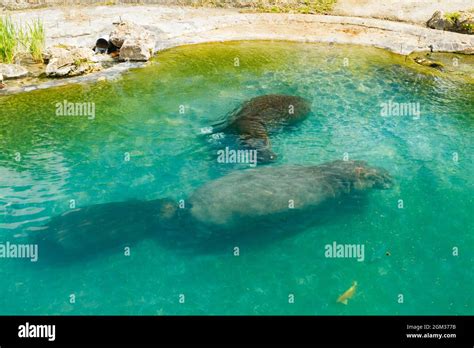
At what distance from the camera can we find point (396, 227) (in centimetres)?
828

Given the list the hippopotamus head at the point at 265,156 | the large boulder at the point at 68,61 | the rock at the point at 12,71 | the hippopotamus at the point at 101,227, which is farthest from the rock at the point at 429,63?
the rock at the point at 12,71

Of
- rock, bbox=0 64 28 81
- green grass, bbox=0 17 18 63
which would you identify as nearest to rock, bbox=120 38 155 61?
rock, bbox=0 64 28 81

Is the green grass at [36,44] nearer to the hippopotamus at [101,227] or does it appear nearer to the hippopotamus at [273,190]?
the hippopotamus at [101,227]

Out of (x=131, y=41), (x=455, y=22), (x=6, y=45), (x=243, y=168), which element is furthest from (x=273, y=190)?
(x=455, y=22)

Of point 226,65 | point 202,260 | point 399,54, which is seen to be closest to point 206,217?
point 202,260

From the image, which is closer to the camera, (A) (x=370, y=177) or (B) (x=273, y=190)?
(B) (x=273, y=190)

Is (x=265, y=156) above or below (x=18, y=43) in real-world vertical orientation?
below

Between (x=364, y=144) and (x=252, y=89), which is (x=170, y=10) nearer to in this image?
(x=252, y=89)

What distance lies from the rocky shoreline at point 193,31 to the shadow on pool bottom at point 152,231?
7.03 metres

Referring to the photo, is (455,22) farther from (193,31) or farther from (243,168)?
(243,168)

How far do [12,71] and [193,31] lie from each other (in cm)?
648

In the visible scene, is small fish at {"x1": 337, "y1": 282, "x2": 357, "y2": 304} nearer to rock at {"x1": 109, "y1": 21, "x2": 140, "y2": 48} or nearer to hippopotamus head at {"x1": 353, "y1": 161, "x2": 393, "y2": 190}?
hippopotamus head at {"x1": 353, "y1": 161, "x2": 393, "y2": 190}

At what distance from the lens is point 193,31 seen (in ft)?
57.6

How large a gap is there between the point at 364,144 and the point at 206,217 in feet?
14.9
